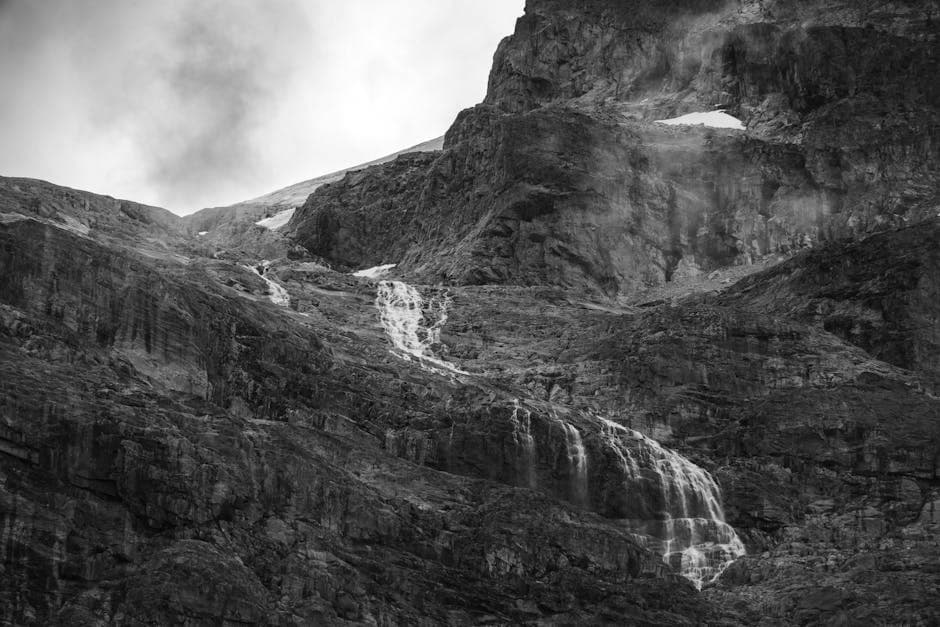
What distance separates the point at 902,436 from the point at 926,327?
14617mm

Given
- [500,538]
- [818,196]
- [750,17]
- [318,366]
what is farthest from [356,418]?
[750,17]

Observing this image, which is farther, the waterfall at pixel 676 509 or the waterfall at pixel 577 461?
the waterfall at pixel 577 461

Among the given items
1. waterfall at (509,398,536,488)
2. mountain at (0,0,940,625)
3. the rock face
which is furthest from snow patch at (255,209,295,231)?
waterfall at (509,398,536,488)

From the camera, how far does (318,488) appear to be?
6188 cm

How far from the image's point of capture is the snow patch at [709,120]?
12938cm

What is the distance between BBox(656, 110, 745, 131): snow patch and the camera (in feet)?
424

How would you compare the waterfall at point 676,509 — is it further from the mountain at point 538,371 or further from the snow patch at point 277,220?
the snow patch at point 277,220

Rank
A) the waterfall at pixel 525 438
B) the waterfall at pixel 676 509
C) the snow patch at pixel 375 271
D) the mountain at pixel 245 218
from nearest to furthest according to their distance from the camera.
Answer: the waterfall at pixel 676 509
the waterfall at pixel 525 438
the snow patch at pixel 375 271
the mountain at pixel 245 218

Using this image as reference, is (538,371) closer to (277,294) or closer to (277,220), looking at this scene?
(277,294)

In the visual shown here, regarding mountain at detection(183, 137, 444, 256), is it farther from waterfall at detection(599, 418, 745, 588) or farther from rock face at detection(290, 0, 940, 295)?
waterfall at detection(599, 418, 745, 588)

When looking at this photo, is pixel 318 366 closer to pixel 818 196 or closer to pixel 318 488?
pixel 318 488

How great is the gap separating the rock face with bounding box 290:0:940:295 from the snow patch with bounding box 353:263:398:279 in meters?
1.00

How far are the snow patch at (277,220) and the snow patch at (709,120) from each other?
38540 mm

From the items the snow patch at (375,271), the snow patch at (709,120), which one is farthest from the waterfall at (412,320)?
the snow patch at (709,120)
